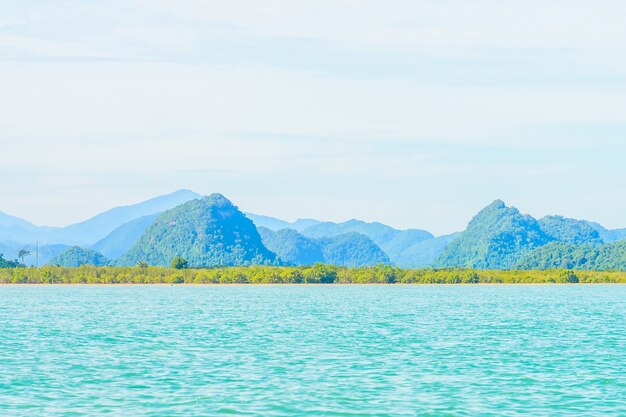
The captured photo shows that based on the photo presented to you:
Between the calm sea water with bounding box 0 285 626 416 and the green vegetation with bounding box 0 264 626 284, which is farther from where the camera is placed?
the green vegetation with bounding box 0 264 626 284

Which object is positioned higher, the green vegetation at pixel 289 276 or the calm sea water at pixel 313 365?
the green vegetation at pixel 289 276

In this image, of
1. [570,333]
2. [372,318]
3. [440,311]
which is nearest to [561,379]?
[570,333]

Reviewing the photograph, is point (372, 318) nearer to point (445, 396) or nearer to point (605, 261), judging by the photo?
point (445, 396)

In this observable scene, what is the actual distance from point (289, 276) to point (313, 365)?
103422 millimetres

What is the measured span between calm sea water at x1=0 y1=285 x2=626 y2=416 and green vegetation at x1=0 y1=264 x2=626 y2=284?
73.5 metres

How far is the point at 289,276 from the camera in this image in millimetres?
134875

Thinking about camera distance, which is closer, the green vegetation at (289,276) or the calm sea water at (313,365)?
the calm sea water at (313,365)

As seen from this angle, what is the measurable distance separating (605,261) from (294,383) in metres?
175

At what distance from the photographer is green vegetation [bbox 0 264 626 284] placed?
130m

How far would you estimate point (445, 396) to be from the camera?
82.7ft

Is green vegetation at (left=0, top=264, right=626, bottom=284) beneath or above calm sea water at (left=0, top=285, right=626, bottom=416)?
above

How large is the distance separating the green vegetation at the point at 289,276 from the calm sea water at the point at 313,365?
73480mm

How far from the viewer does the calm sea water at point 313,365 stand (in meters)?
24.1

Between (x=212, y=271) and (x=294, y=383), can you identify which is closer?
(x=294, y=383)
